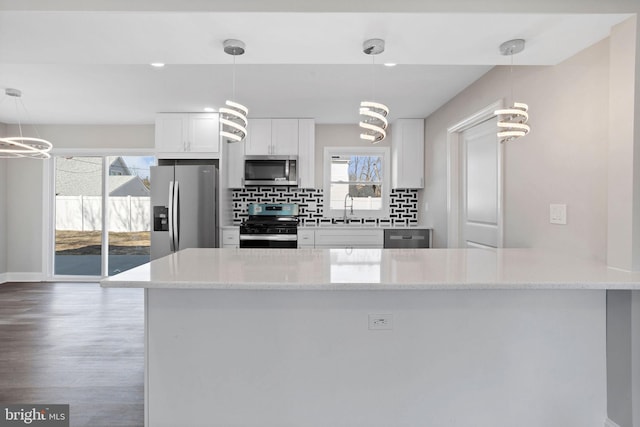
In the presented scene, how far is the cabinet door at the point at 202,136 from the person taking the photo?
15.3 ft

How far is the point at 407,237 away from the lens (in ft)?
15.1

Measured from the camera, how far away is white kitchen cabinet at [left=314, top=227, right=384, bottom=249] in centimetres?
458

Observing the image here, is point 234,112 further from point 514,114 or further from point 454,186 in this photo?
point 454,186

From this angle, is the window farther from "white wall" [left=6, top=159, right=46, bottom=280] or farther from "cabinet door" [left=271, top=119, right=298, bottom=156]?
"white wall" [left=6, top=159, right=46, bottom=280]

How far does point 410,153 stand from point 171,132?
3081 mm

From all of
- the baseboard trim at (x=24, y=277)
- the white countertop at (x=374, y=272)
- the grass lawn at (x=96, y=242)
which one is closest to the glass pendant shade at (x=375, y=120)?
the white countertop at (x=374, y=272)

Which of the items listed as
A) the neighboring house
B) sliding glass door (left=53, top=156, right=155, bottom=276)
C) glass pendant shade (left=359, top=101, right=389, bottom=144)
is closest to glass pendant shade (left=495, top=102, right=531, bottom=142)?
glass pendant shade (left=359, top=101, right=389, bottom=144)

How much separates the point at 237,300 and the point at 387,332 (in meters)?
0.75

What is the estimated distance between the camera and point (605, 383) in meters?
1.82

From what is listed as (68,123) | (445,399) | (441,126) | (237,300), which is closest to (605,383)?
(445,399)

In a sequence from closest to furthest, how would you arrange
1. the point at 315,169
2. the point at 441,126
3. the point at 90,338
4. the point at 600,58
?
the point at 600,58 → the point at 90,338 → the point at 441,126 → the point at 315,169

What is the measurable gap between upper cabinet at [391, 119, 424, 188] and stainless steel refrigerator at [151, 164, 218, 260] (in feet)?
8.09

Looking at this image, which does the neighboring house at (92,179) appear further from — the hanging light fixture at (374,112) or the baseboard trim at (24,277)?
the hanging light fixture at (374,112)

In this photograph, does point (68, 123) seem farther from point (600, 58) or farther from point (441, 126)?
point (600, 58)
